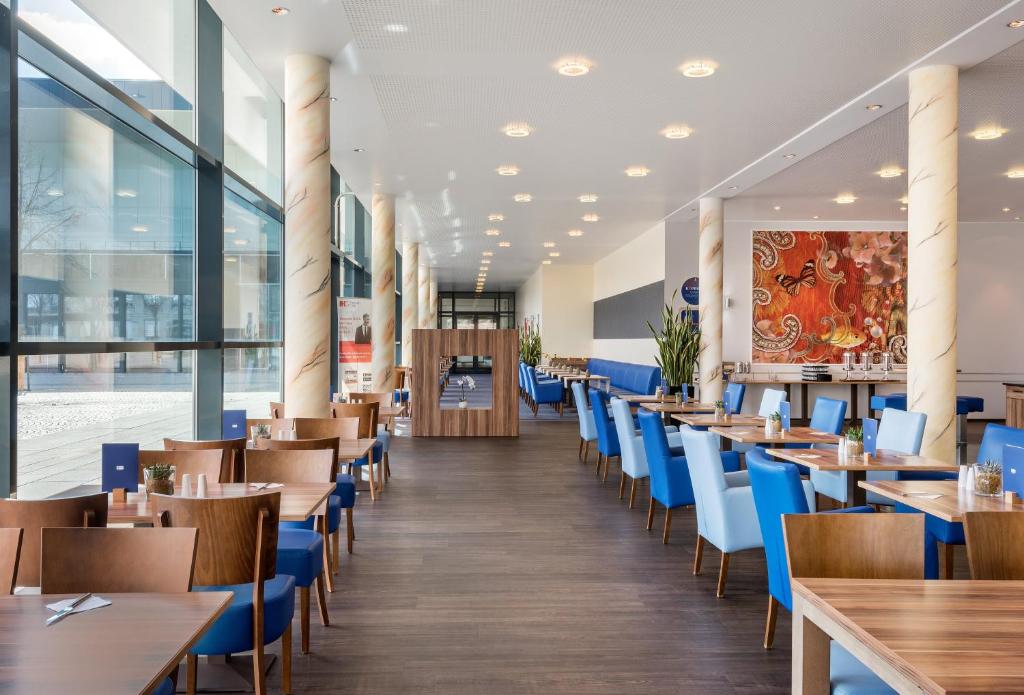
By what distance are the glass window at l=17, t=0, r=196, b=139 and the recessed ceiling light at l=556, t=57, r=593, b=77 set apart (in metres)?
2.90

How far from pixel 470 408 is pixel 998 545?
30.1 feet

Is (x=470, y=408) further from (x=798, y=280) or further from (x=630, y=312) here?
(x=798, y=280)

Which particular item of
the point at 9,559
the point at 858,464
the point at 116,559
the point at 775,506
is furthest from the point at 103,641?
the point at 858,464

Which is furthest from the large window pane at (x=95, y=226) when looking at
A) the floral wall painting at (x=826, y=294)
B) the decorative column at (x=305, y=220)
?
the floral wall painting at (x=826, y=294)

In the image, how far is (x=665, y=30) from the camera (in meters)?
5.23

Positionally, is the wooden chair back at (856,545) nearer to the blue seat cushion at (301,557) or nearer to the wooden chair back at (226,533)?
the wooden chair back at (226,533)

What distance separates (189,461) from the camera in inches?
153

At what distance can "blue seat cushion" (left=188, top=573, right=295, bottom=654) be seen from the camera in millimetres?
2532

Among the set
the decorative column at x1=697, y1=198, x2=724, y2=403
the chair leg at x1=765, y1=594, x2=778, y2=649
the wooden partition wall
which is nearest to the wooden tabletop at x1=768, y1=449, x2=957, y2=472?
the chair leg at x1=765, y1=594, x2=778, y2=649

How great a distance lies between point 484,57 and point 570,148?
285 centimetres

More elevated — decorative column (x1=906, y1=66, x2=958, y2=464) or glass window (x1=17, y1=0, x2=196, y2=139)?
glass window (x1=17, y1=0, x2=196, y2=139)

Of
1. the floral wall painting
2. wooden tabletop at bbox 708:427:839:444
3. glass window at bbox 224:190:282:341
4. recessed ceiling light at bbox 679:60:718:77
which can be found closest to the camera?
wooden tabletop at bbox 708:427:839:444

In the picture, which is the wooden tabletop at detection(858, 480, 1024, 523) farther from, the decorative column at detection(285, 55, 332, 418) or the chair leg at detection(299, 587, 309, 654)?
the decorative column at detection(285, 55, 332, 418)

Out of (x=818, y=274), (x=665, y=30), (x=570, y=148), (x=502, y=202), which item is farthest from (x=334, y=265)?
(x=818, y=274)
